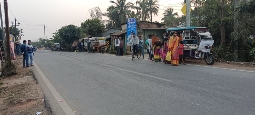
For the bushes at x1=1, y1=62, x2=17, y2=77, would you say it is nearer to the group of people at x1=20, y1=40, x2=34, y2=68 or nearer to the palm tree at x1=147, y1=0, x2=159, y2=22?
the group of people at x1=20, y1=40, x2=34, y2=68

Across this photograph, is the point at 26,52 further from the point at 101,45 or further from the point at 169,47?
the point at 101,45

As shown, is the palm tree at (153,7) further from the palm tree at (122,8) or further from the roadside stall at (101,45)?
the roadside stall at (101,45)

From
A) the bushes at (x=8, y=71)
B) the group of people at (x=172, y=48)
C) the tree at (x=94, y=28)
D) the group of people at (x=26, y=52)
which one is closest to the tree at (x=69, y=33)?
the tree at (x=94, y=28)

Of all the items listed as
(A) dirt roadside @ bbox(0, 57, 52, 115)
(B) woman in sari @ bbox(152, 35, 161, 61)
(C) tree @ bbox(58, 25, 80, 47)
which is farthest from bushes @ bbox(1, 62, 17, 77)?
(C) tree @ bbox(58, 25, 80, 47)

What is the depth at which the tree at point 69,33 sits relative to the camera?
5400 centimetres

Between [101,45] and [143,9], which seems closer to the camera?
[101,45]

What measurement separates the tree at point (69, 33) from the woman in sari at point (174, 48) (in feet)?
141

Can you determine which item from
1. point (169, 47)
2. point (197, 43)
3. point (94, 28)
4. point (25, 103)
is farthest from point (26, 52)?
point (94, 28)

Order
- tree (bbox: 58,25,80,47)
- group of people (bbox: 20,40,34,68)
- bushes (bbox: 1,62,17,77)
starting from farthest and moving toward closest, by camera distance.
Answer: tree (bbox: 58,25,80,47) < group of people (bbox: 20,40,34,68) < bushes (bbox: 1,62,17,77)

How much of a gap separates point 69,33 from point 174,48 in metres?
43.6

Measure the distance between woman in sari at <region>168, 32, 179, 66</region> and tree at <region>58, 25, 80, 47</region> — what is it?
42959 millimetres

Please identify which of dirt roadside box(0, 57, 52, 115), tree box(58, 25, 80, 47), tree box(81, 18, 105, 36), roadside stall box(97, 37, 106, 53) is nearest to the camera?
dirt roadside box(0, 57, 52, 115)

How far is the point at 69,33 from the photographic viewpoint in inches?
2135

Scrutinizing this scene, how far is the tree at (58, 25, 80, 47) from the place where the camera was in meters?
54.0
